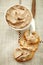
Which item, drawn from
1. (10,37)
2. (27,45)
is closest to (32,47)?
(27,45)

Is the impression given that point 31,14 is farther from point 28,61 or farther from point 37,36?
point 28,61

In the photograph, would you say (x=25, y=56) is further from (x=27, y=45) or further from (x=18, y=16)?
(x=18, y=16)

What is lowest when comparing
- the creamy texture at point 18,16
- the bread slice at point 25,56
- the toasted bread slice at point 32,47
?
the bread slice at point 25,56

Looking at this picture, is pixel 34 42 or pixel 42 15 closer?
pixel 34 42

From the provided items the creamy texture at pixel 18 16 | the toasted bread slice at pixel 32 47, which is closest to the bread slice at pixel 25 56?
the toasted bread slice at pixel 32 47

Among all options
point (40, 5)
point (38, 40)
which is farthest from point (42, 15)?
point (38, 40)

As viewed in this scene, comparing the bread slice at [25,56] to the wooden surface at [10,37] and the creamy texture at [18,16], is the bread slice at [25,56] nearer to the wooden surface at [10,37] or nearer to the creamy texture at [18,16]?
the wooden surface at [10,37]
